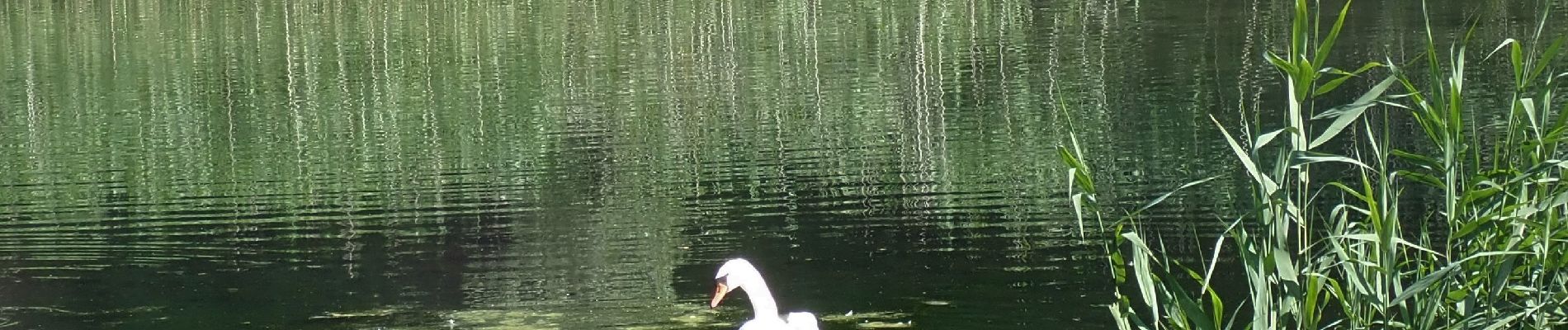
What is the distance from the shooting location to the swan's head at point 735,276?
848 centimetres

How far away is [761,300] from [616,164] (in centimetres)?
1092

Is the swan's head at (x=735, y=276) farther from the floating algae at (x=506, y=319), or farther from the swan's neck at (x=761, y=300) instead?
the floating algae at (x=506, y=319)

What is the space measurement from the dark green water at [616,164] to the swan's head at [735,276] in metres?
2.20

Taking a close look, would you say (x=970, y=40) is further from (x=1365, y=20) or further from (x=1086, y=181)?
(x=1086, y=181)

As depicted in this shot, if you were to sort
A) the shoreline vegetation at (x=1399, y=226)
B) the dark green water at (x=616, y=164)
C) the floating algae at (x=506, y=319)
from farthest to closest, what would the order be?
1. the dark green water at (x=616, y=164)
2. the floating algae at (x=506, y=319)
3. the shoreline vegetation at (x=1399, y=226)

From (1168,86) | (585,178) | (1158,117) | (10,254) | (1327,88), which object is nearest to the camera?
(1327,88)

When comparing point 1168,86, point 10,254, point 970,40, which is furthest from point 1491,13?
point 10,254

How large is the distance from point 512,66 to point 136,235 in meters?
16.4

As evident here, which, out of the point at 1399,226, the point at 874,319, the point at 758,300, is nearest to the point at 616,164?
the point at 874,319

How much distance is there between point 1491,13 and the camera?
33281 millimetres

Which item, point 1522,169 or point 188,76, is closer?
point 1522,169

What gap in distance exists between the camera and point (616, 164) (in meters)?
19.1

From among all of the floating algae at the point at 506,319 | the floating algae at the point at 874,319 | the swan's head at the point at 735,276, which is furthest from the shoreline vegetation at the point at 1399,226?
the floating algae at the point at 506,319

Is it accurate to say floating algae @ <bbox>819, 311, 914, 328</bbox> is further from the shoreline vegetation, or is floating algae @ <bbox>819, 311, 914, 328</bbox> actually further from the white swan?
the shoreline vegetation
